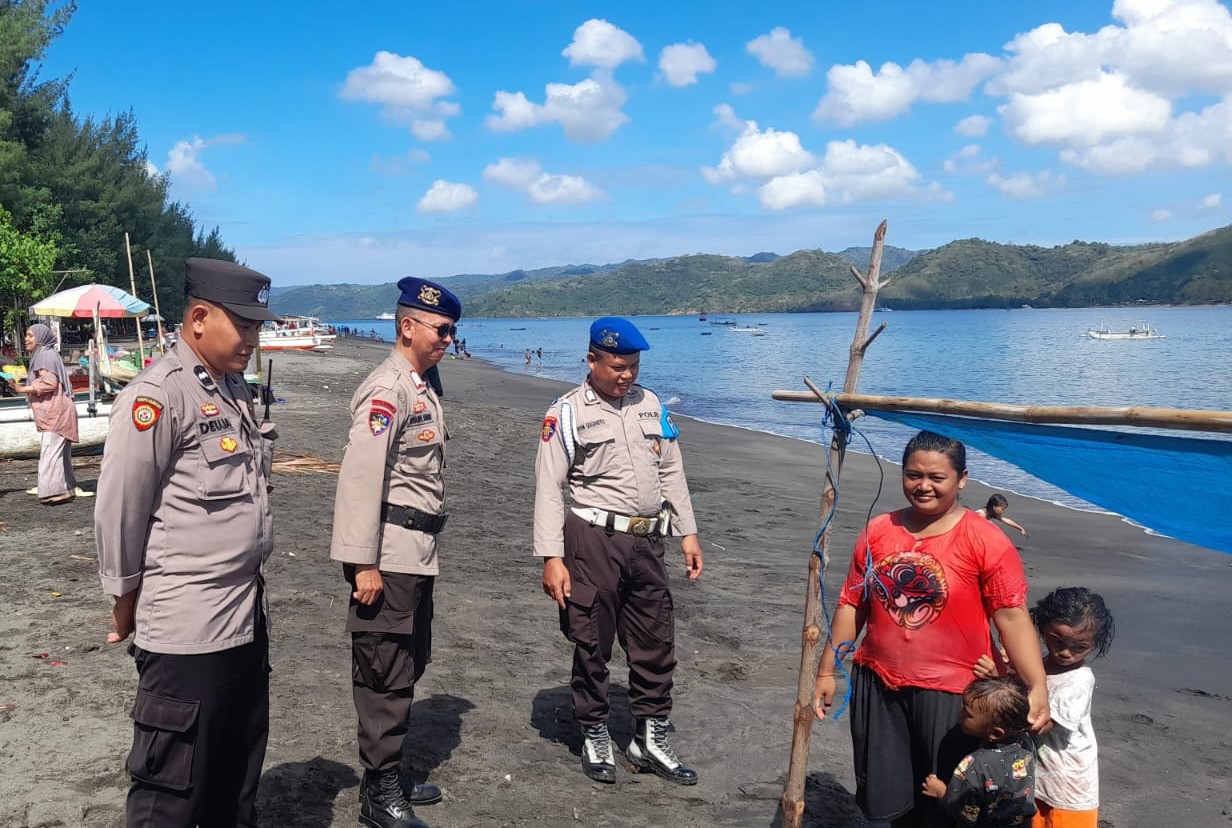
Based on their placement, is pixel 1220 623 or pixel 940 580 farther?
pixel 1220 623

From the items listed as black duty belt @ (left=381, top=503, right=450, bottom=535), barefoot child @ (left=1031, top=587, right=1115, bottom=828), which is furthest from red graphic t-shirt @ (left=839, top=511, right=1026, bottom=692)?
black duty belt @ (left=381, top=503, right=450, bottom=535)

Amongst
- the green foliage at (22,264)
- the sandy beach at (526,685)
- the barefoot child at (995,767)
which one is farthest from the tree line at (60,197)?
the barefoot child at (995,767)

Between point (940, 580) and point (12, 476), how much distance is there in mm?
11869

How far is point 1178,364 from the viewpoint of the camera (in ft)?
172

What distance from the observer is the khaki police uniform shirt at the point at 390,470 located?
12.0 ft

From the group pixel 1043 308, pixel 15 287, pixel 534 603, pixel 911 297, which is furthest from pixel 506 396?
pixel 911 297

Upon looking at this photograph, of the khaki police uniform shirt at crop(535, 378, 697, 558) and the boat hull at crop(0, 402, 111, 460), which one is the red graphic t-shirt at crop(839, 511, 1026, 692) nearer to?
the khaki police uniform shirt at crop(535, 378, 697, 558)

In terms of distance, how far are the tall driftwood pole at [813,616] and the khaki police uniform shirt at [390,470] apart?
1715mm

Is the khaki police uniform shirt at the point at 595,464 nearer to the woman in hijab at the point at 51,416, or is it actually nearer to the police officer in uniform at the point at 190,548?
the police officer in uniform at the point at 190,548

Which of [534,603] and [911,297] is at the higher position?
[911,297]

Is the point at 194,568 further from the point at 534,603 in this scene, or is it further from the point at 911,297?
the point at 911,297

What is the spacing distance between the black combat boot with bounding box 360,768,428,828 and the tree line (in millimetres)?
22856

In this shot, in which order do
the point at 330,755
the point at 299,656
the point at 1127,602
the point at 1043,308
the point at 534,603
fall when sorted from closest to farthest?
the point at 330,755 < the point at 299,656 < the point at 534,603 < the point at 1127,602 < the point at 1043,308

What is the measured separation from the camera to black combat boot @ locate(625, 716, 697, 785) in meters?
4.57
